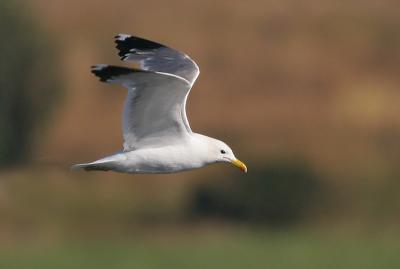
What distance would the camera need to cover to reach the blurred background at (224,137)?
20.7m

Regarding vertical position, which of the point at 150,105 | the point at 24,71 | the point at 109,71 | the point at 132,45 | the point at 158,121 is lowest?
the point at 24,71

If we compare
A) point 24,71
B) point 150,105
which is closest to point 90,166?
point 150,105

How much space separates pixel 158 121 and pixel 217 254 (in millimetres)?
11632

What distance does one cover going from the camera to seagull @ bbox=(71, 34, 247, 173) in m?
8.73

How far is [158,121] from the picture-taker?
29.8 feet

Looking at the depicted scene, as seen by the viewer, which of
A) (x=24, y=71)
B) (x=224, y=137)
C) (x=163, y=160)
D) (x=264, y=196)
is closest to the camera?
(x=163, y=160)

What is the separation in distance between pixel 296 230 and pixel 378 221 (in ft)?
5.26

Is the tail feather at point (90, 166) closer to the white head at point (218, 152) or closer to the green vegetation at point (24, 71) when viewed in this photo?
the white head at point (218, 152)

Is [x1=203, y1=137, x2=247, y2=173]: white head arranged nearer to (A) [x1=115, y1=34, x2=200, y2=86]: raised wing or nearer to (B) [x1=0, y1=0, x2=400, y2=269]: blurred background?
(A) [x1=115, y1=34, x2=200, y2=86]: raised wing

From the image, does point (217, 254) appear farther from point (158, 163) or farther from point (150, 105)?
point (150, 105)

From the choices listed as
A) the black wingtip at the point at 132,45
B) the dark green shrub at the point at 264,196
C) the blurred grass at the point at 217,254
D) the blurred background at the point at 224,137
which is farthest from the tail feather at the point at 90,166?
the dark green shrub at the point at 264,196

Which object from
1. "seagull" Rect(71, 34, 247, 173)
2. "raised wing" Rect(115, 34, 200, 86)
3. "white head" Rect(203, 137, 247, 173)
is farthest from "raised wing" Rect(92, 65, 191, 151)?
"raised wing" Rect(115, 34, 200, 86)

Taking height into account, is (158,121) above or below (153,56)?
below

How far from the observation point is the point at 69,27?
110ft
